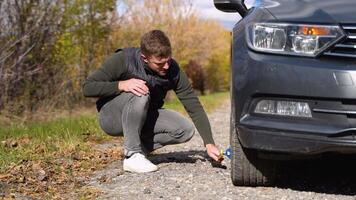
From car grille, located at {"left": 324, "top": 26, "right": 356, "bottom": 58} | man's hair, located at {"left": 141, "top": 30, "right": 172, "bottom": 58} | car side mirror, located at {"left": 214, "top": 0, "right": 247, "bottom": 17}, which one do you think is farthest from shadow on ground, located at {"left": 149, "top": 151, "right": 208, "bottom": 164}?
Answer: car grille, located at {"left": 324, "top": 26, "right": 356, "bottom": 58}

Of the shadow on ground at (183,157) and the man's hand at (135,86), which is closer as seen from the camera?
the man's hand at (135,86)

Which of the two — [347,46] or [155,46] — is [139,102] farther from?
[347,46]

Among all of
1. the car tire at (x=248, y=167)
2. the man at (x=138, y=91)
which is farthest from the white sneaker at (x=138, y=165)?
the car tire at (x=248, y=167)

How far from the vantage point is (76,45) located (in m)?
15.2

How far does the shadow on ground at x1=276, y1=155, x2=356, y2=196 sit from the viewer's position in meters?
3.98

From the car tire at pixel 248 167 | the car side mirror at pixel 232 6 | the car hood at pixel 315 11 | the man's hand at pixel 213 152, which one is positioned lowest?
the man's hand at pixel 213 152

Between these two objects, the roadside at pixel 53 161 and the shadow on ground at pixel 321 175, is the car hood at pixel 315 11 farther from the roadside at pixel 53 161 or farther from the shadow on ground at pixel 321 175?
the roadside at pixel 53 161

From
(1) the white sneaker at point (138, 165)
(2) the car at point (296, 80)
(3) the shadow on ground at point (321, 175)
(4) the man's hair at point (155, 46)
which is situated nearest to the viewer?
(2) the car at point (296, 80)

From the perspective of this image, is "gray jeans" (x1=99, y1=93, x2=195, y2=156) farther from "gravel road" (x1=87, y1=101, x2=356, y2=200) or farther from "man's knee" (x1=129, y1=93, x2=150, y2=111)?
"gravel road" (x1=87, y1=101, x2=356, y2=200)

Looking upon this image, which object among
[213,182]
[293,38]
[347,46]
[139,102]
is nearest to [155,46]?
Result: [139,102]

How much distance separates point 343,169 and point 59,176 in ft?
7.43

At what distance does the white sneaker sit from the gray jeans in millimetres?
64

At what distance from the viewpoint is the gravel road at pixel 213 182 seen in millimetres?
3725

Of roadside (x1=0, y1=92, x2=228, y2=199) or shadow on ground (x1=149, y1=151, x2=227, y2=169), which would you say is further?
shadow on ground (x1=149, y1=151, x2=227, y2=169)
